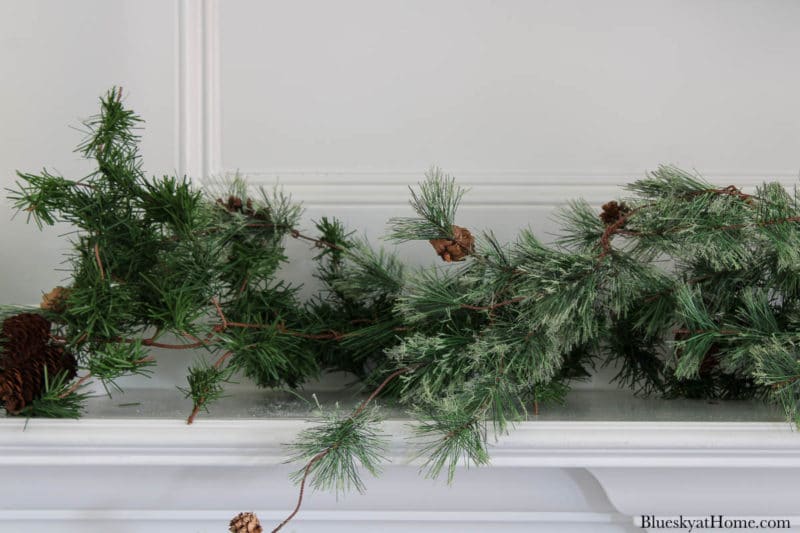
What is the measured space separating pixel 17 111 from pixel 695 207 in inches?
29.1

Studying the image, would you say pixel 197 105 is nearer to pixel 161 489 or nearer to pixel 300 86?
pixel 300 86

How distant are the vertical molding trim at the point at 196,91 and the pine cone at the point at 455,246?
0.35 m

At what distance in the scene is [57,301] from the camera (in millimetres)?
596

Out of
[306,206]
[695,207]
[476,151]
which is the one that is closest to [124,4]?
[306,206]

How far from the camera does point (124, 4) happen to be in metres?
0.77

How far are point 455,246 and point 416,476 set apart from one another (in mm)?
199

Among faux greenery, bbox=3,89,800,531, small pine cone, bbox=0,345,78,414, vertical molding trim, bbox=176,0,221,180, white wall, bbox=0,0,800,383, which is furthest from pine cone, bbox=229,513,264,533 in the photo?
vertical molding trim, bbox=176,0,221,180

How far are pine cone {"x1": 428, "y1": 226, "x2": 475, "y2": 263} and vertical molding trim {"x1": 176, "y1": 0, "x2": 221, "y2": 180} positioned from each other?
0.35 metres

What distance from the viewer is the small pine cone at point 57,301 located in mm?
590

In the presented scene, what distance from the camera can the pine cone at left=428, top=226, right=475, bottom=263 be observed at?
537 mm

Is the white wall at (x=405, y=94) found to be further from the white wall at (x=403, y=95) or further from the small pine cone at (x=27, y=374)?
the small pine cone at (x=27, y=374)

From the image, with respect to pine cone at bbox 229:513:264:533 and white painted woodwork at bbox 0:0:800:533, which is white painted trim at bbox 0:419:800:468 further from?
white painted woodwork at bbox 0:0:800:533

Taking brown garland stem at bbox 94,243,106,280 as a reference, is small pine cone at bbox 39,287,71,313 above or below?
below

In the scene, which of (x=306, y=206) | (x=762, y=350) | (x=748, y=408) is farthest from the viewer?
(x=306, y=206)
